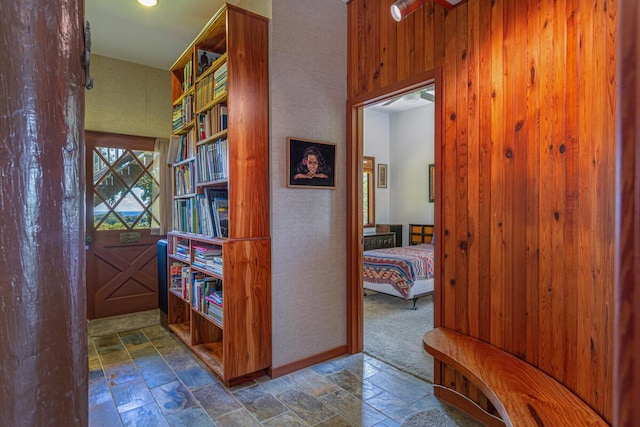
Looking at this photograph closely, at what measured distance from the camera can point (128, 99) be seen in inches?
168

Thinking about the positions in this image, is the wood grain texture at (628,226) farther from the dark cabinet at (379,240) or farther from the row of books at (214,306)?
the dark cabinet at (379,240)

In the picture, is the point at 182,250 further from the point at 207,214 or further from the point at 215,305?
the point at 215,305

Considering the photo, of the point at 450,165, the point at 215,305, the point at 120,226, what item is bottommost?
the point at 215,305

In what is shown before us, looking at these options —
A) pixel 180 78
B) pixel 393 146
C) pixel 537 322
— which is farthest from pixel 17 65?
pixel 393 146

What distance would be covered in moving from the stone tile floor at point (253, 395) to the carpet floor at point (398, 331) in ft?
0.46

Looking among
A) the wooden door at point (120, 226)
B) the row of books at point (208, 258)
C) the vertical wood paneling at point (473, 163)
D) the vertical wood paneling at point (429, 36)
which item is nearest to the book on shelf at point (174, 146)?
the wooden door at point (120, 226)

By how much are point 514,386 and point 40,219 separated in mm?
1925

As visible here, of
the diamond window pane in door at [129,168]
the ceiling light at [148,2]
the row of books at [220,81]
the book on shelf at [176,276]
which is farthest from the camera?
the diamond window pane in door at [129,168]

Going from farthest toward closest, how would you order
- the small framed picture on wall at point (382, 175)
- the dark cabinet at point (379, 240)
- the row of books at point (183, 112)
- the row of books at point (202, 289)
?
the small framed picture on wall at point (382, 175)
the dark cabinet at point (379, 240)
the row of books at point (183, 112)
the row of books at point (202, 289)

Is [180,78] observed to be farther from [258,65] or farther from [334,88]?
[334,88]

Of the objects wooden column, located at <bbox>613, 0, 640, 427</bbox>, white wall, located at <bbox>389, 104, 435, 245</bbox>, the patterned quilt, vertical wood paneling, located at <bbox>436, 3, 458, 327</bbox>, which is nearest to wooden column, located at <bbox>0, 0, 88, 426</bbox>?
wooden column, located at <bbox>613, 0, 640, 427</bbox>

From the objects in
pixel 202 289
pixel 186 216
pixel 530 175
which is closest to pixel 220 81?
pixel 186 216

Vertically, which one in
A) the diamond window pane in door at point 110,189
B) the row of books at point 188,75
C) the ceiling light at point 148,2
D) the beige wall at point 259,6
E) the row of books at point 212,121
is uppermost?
the ceiling light at point 148,2

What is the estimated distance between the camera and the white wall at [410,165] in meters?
7.11
